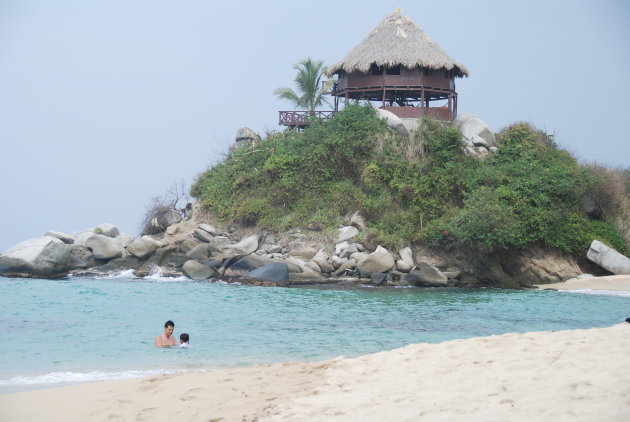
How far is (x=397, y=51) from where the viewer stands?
28.6 meters

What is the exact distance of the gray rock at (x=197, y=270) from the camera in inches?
856

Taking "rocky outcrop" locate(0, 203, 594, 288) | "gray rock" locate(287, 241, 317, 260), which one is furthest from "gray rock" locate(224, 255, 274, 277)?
"gray rock" locate(287, 241, 317, 260)

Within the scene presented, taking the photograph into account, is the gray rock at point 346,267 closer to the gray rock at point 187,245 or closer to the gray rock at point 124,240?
the gray rock at point 187,245

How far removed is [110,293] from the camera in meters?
18.2

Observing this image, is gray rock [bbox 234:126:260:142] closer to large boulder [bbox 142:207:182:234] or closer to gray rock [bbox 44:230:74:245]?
large boulder [bbox 142:207:182:234]

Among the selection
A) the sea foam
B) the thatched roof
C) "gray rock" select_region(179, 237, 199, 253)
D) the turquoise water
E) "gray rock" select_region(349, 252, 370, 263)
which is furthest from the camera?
the thatched roof

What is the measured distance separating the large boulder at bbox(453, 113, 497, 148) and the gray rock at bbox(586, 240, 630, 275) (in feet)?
21.9

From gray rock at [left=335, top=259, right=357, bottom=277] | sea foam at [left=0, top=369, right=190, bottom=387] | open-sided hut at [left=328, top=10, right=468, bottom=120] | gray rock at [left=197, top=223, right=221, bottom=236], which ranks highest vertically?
open-sided hut at [left=328, top=10, right=468, bottom=120]

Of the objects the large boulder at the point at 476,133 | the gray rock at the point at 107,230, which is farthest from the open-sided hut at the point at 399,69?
the gray rock at the point at 107,230

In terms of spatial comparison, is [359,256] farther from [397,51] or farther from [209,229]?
[397,51]

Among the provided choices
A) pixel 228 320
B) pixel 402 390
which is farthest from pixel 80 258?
pixel 402 390

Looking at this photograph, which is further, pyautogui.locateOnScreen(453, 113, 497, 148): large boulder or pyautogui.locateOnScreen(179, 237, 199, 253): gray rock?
pyautogui.locateOnScreen(453, 113, 497, 148): large boulder

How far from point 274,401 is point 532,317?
32.4 ft

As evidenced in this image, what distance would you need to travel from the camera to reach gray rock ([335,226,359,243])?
2377cm
